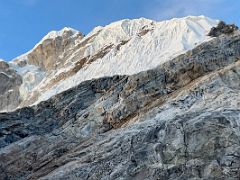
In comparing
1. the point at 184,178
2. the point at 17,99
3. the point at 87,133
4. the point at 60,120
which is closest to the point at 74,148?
the point at 87,133

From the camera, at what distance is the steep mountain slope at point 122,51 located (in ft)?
159

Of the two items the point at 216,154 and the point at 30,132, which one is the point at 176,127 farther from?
the point at 30,132

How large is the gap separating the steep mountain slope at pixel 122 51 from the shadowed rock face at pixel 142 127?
8.59 m

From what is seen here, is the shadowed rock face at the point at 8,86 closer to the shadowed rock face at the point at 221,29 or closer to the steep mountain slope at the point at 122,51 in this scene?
the steep mountain slope at the point at 122,51

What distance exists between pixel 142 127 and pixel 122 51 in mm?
26804

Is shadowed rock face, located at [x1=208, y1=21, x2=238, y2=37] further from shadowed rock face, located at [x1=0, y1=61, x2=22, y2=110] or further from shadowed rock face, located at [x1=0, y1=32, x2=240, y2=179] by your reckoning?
shadowed rock face, located at [x1=0, y1=61, x2=22, y2=110]

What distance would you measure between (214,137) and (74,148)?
9383 millimetres

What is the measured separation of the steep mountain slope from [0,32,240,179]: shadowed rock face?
338 inches

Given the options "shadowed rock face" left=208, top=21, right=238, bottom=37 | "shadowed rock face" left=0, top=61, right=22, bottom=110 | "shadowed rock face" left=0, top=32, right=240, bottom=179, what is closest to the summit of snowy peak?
"shadowed rock face" left=0, top=61, right=22, bottom=110

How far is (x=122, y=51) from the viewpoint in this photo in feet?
180

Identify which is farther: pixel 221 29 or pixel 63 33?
pixel 63 33

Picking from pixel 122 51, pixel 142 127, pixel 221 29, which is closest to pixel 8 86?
pixel 122 51

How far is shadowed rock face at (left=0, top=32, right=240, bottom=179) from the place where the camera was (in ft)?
81.1

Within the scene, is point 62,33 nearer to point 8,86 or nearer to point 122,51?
point 8,86
